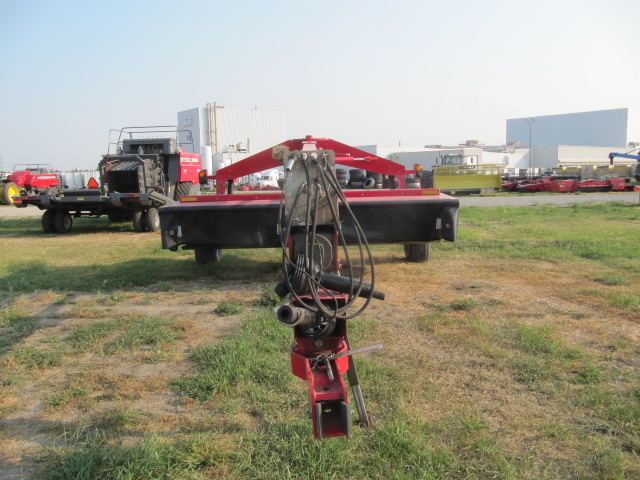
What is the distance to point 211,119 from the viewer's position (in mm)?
44594

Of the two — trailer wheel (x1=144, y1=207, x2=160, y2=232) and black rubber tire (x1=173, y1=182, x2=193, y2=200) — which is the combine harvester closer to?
trailer wheel (x1=144, y1=207, x2=160, y2=232)

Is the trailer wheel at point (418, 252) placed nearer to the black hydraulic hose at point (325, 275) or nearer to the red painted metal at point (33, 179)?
the black hydraulic hose at point (325, 275)

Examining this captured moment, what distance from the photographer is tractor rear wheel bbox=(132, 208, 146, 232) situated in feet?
36.6

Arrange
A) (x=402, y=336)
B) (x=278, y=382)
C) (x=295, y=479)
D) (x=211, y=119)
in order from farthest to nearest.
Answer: (x=211, y=119)
(x=402, y=336)
(x=278, y=382)
(x=295, y=479)

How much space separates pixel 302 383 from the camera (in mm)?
3244

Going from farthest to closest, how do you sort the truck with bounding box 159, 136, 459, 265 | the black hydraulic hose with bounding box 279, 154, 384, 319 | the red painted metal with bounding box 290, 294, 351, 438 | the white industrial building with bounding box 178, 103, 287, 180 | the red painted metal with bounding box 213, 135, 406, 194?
the white industrial building with bounding box 178, 103, 287, 180
the truck with bounding box 159, 136, 459, 265
the red painted metal with bounding box 213, 135, 406, 194
the black hydraulic hose with bounding box 279, 154, 384, 319
the red painted metal with bounding box 290, 294, 351, 438

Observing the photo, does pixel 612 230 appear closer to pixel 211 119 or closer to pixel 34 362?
pixel 34 362

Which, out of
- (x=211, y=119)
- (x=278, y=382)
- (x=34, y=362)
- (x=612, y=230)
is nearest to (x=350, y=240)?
(x=278, y=382)

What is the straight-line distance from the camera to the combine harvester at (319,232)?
2.35m

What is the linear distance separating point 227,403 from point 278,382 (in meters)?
0.36

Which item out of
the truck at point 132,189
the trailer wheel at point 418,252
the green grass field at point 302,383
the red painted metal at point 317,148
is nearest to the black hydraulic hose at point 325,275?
the green grass field at point 302,383

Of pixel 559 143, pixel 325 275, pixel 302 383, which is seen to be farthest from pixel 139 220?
pixel 559 143

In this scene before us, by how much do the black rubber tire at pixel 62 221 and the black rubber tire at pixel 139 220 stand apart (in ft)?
5.57

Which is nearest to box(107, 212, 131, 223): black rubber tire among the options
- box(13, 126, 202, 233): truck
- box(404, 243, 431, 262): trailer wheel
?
box(13, 126, 202, 233): truck
